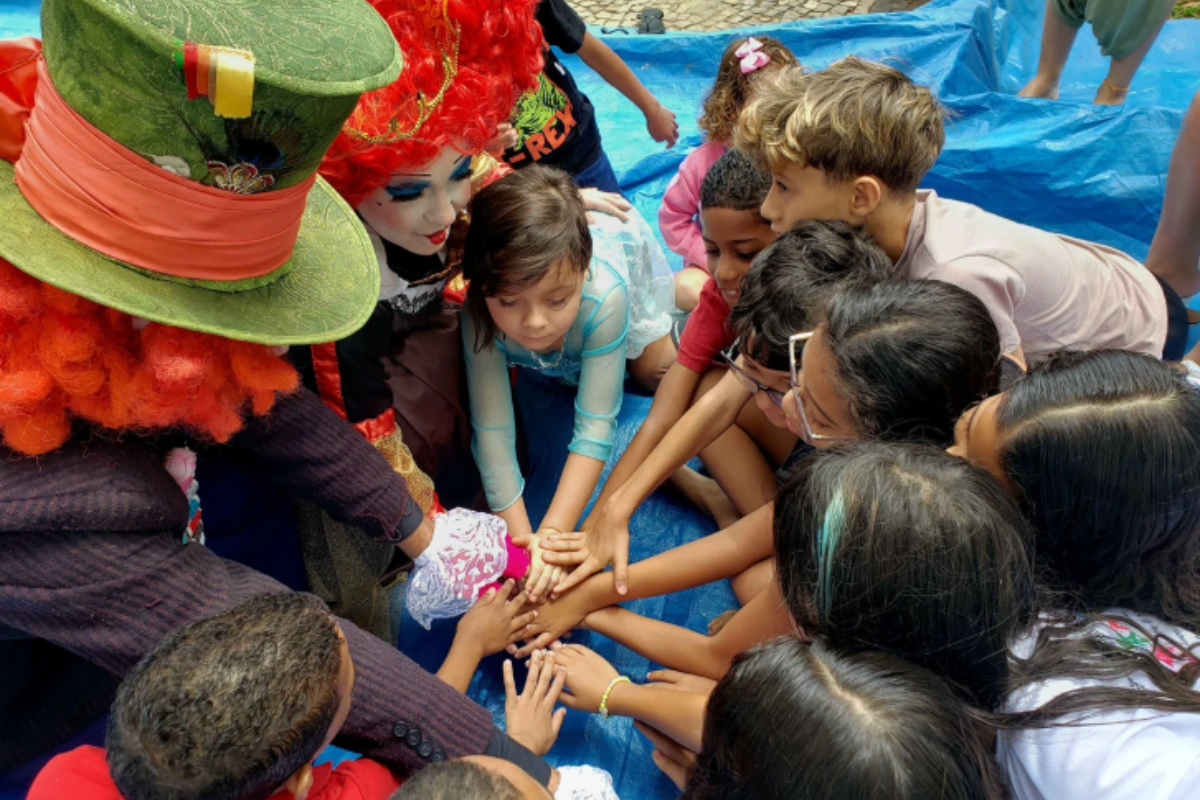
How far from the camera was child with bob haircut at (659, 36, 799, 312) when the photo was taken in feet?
6.93

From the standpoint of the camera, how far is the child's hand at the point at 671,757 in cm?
134

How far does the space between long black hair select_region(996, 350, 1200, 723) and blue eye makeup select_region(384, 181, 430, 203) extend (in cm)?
93

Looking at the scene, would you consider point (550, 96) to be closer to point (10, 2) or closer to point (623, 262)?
point (623, 262)

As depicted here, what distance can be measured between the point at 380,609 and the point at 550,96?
132 centimetres

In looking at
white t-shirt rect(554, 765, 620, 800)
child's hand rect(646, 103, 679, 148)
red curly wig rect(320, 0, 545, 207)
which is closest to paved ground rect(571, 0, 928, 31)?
child's hand rect(646, 103, 679, 148)

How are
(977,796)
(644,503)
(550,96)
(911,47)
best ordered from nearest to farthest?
(977,796)
(644,503)
(550,96)
(911,47)

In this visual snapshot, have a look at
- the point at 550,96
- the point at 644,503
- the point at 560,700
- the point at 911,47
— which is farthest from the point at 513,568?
the point at 911,47

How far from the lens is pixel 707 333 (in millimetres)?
1809

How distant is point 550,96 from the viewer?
213 cm

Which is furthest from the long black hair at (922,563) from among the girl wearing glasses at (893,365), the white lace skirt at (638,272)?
the white lace skirt at (638,272)

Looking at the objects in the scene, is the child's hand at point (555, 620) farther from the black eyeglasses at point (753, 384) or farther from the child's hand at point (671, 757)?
the black eyeglasses at point (753, 384)

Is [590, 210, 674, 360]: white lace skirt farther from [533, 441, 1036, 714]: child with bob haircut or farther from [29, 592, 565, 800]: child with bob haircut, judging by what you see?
[29, 592, 565, 800]: child with bob haircut

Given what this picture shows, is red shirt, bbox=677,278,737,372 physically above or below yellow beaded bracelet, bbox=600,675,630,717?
above

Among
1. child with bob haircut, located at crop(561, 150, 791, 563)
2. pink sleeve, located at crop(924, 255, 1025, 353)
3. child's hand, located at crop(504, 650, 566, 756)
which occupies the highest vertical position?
pink sleeve, located at crop(924, 255, 1025, 353)
